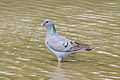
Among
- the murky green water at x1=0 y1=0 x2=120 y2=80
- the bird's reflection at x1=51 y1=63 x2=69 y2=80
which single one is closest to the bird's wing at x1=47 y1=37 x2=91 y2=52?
the murky green water at x1=0 y1=0 x2=120 y2=80

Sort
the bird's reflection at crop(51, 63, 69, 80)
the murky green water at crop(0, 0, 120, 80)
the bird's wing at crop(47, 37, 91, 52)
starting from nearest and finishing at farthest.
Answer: the bird's reflection at crop(51, 63, 69, 80) < the murky green water at crop(0, 0, 120, 80) < the bird's wing at crop(47, 37, 91, 52)

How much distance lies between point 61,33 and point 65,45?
2.86 meters

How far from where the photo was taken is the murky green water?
896 cm

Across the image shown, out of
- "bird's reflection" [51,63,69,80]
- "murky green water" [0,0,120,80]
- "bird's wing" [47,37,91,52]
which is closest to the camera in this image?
"bird's reflection" [51,63,69,80]

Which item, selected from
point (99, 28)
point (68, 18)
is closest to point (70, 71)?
point (99, 28)

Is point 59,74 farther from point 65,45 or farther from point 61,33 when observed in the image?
point 61,33

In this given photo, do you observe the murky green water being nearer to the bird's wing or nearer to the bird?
the bird

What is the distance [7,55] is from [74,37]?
290cm

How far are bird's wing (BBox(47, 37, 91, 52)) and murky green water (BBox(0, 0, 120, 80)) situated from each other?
41 cm

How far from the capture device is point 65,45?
32.5 feet

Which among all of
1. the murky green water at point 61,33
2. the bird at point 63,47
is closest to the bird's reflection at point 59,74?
the murky green water at point 61,33

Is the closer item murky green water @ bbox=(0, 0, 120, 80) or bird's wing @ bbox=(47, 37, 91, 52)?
murky green water @ bbox=(0, 0, 120, 80)

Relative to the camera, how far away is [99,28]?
1335 cm

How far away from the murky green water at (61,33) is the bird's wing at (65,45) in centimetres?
41
